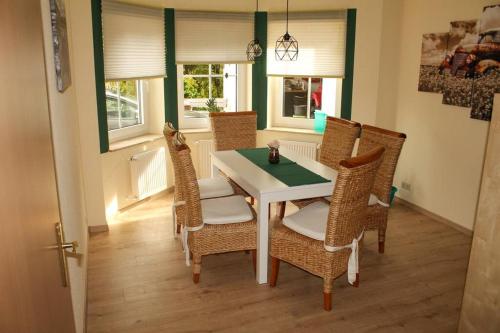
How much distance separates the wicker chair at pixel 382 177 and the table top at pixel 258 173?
40cm

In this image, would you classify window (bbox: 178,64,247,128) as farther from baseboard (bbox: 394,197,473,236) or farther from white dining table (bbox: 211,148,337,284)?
baseboard (bbox: 394,197,473,236)

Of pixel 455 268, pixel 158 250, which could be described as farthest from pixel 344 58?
pixel 158 250

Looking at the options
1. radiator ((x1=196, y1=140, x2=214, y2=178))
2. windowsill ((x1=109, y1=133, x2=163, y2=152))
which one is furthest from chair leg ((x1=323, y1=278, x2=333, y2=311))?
radiator ((x1=196, y1=140, x2=214, y2=178))

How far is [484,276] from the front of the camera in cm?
221

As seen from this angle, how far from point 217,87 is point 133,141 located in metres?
1.41

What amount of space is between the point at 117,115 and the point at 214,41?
1.47m

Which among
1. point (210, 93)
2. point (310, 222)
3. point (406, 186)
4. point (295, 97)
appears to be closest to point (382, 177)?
point (310, 222)

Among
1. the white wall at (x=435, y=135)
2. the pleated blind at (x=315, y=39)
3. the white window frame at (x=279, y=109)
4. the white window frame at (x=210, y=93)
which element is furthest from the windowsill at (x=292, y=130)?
the white wall at (x=435, y=135)

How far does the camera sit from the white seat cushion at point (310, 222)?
290 centimetres

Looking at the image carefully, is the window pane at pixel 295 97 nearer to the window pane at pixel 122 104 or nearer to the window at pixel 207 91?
the window at pixel 207 91

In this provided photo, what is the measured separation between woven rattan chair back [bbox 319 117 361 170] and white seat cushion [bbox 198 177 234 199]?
103 cm

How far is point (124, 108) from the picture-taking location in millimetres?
4766

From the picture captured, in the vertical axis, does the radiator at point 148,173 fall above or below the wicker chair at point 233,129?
below

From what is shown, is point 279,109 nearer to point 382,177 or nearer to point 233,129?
point 233,129
